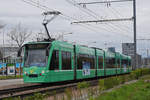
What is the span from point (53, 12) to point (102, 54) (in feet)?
30.8

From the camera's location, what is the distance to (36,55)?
1953cm

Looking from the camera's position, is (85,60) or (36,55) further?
(85,60)

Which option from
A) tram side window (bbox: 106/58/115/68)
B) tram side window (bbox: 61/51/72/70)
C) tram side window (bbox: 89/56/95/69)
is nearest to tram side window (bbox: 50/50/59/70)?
tram side window (bbox: 61/51/72/70)

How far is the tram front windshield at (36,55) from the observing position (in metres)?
19.2

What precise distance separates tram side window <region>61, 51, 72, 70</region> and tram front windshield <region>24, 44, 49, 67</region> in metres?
1.78

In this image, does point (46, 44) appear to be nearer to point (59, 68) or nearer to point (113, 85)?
point (59, 68)

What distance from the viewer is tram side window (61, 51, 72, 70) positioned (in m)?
20.8

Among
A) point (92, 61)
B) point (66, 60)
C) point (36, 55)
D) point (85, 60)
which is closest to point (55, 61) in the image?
point (36, 55)

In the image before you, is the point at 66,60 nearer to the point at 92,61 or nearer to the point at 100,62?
the point at 92,61

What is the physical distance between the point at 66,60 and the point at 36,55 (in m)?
2.70

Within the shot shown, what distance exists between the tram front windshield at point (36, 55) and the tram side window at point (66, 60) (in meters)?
1.78

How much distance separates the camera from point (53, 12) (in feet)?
79.6

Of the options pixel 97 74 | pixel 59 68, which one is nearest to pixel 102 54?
pixel 97 74

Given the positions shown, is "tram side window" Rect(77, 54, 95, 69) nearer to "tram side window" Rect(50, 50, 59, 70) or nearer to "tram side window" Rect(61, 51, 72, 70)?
"tram side window" Rect(61, 51, 72, 70)
